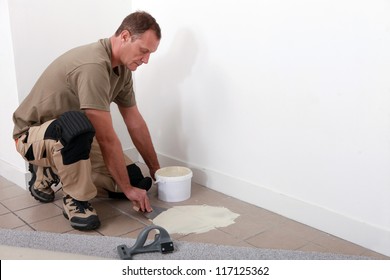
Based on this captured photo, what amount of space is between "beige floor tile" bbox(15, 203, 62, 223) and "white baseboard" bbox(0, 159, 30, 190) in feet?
0.76

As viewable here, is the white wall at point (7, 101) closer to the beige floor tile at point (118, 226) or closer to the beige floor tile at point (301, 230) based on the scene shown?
the beige floor tile at point (118, 226)

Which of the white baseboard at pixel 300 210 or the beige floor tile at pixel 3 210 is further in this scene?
the beige floor tile at pixel 3 210

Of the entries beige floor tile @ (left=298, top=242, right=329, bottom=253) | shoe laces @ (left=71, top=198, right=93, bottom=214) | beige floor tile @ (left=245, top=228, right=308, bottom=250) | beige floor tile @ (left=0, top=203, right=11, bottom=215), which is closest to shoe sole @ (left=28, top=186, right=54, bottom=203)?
beige floor tile @ (left=0, top=203, right=11, bottom=215)

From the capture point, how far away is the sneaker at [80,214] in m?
1.70

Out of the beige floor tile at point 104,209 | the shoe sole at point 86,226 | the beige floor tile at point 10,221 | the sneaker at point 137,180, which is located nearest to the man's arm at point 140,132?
the sneaker at point 137,180

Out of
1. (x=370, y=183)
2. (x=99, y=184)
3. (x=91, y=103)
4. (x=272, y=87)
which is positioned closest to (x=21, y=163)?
(x=99, y=184)

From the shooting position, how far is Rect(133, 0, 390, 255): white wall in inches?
57.5

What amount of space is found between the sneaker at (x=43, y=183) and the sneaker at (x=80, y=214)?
0.68 ft

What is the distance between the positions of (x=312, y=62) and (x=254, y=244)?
70cm

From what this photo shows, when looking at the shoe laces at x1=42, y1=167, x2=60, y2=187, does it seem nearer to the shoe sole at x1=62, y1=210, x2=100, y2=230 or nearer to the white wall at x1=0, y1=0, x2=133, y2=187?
the white wall at x1=0, y1=0, x2=133, y2=187

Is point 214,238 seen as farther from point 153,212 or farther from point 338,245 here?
point 338,245

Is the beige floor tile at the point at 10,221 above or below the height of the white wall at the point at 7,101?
below

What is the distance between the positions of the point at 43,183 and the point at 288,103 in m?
1.14

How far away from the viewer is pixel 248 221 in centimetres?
177
